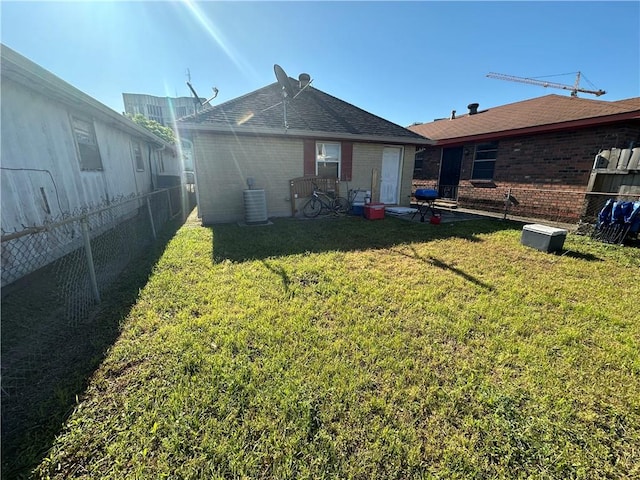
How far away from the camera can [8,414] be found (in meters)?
1.74

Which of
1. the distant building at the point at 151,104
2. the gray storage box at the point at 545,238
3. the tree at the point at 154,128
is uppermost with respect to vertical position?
the distant building at the point at 151,104

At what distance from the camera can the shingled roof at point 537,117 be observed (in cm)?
710

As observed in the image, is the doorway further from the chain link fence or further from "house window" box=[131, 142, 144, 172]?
"house window" box=[131, 142, 144, 172]

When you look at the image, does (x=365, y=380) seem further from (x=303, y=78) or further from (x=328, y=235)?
(x=303, y=78)

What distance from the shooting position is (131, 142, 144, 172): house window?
981cm

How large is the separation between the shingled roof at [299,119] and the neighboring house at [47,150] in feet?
6.84

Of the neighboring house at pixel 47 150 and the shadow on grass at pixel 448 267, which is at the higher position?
the neighboring house at pixel 47 150

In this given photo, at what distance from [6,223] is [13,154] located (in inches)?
39.6

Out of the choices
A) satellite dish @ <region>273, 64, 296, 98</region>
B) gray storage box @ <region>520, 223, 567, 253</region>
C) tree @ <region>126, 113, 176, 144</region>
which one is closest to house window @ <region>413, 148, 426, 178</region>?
satellite dish @ <region>273, 64, 296, 98</region>

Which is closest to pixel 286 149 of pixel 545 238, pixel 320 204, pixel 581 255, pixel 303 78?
pixel 320 204

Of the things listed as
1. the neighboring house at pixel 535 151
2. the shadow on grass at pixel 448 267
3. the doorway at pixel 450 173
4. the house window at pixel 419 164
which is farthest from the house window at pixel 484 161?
the shadow on grass at pixel 448 267

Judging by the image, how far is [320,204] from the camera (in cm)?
891

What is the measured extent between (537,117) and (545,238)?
647cm

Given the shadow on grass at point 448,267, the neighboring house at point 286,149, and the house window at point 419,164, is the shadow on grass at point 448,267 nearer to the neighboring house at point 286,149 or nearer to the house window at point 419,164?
the neighboring house at point 286,149
